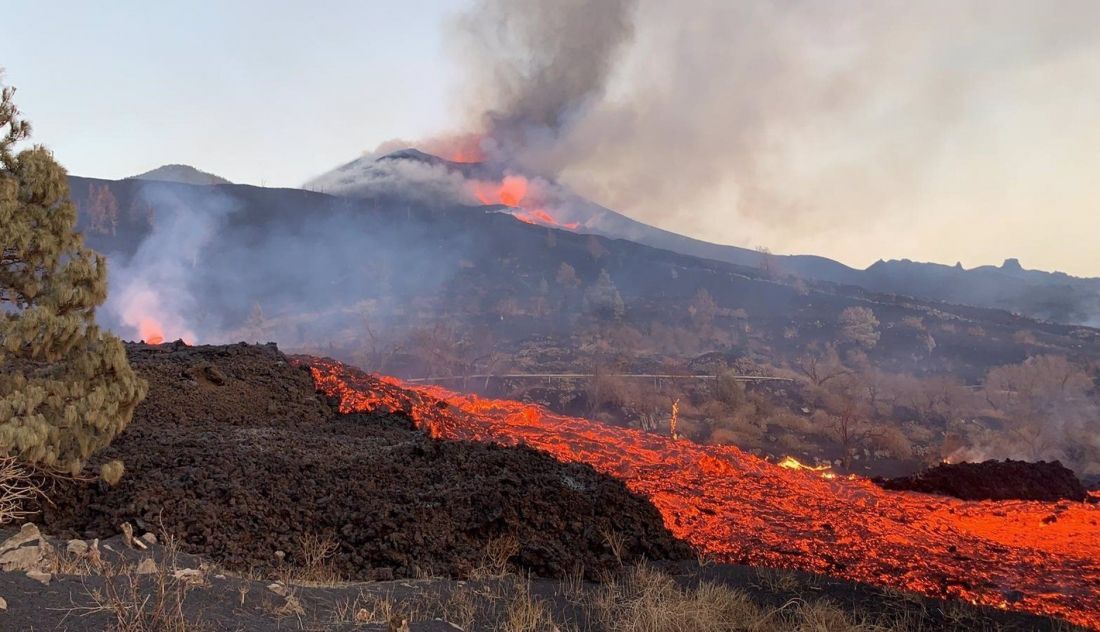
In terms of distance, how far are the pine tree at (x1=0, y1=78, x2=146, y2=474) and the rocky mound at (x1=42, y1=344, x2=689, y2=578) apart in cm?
113

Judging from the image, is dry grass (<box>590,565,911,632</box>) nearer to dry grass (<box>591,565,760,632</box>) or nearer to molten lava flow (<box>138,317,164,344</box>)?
dry grass (<box>591,565,760,632</box>)

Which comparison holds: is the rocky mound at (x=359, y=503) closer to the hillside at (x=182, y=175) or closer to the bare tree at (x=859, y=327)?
the bare tree at (x=859, y=327)

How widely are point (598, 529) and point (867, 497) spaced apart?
35.2 feet

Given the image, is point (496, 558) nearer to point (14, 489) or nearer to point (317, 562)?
point (317, 562)

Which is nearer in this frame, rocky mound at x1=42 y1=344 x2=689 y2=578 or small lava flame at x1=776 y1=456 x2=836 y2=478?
rocky mound at x1=42 y1=344 x2=689 y2=578

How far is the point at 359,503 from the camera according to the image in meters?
9.32

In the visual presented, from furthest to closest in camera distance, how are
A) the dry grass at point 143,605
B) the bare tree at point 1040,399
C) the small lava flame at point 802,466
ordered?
1. the bare tree at point 1040,399
2. the small lava flame at point 802,466
3. the dry grass at point 143,605

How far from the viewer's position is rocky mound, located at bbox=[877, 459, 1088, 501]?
1798cm

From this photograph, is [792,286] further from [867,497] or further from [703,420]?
[867,497]

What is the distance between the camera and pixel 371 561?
7.93 metres

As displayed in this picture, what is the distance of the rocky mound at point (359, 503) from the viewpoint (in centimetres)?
785

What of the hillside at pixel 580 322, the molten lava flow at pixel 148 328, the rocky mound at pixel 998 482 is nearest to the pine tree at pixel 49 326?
the rocky mound at pixel 998 482

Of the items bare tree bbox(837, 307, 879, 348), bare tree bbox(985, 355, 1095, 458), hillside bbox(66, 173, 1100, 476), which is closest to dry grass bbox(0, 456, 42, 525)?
hillside bbox(66, 173, 1100, 476)

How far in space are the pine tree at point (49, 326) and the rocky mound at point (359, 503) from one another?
1135 millimetres
